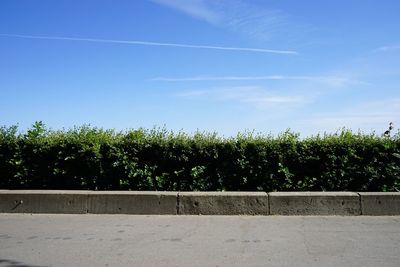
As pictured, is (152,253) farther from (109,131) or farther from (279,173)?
(109,131)

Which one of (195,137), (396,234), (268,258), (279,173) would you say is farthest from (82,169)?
(396,234)

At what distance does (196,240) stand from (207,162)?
9.60 feet

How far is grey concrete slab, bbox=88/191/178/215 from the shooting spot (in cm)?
799

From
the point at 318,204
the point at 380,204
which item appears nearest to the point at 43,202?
the point at 318,204

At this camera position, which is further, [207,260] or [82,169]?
[82,169]

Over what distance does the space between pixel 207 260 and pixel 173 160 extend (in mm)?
3938

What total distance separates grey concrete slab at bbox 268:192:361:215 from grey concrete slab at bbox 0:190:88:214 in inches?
158

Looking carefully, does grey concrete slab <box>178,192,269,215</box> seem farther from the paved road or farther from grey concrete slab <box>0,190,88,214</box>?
grey concrete slab <box>0,190,88,214</box>

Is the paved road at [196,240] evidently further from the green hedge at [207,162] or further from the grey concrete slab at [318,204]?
the green hedge at [207,162]

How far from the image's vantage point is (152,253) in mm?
5445

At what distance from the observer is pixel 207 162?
29.0 ft

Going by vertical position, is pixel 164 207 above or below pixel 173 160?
below

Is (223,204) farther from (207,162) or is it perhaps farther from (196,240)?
(196,240)

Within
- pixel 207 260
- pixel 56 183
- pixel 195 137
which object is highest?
pixel 195 137
